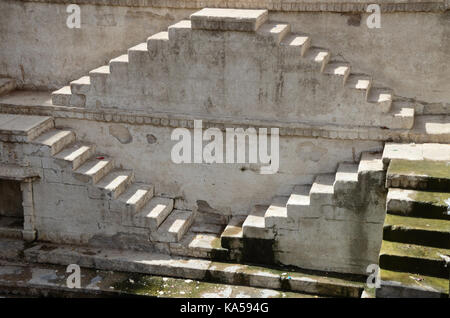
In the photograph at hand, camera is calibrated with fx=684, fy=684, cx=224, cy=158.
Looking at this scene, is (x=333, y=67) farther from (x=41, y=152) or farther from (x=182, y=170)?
(x=41, y=152)

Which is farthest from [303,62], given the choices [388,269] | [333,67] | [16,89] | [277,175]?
[16,89]

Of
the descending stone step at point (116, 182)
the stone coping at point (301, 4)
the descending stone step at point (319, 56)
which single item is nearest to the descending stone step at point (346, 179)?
the descending stone step at point (319, 56)

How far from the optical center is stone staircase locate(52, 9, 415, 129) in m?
8.72

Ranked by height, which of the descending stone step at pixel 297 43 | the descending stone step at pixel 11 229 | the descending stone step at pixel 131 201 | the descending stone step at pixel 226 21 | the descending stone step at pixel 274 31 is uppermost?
the descending stone step at pixel 226 21

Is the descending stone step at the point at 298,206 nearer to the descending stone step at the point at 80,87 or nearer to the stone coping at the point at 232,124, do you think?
the stone coping at the point at 232,124

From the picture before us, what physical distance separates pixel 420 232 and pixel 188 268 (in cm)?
312

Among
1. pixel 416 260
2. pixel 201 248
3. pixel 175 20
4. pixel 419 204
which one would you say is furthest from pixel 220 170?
pixel 416 260

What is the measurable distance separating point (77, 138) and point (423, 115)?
4888 mm

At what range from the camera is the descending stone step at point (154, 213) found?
9297 millimetres

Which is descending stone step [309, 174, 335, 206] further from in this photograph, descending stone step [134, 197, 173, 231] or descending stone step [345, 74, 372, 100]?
descending stone step [134, 197, 173, 231]

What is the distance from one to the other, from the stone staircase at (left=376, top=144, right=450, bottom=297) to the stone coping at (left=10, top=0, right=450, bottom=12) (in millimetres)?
1859

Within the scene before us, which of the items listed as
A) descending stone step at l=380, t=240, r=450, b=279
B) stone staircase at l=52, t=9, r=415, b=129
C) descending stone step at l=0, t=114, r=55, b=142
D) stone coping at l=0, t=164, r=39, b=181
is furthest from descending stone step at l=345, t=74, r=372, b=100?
stone coping at l=0, t=164, r=39, b=181

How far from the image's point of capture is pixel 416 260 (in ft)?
23.0

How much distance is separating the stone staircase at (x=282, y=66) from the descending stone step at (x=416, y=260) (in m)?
2.07
